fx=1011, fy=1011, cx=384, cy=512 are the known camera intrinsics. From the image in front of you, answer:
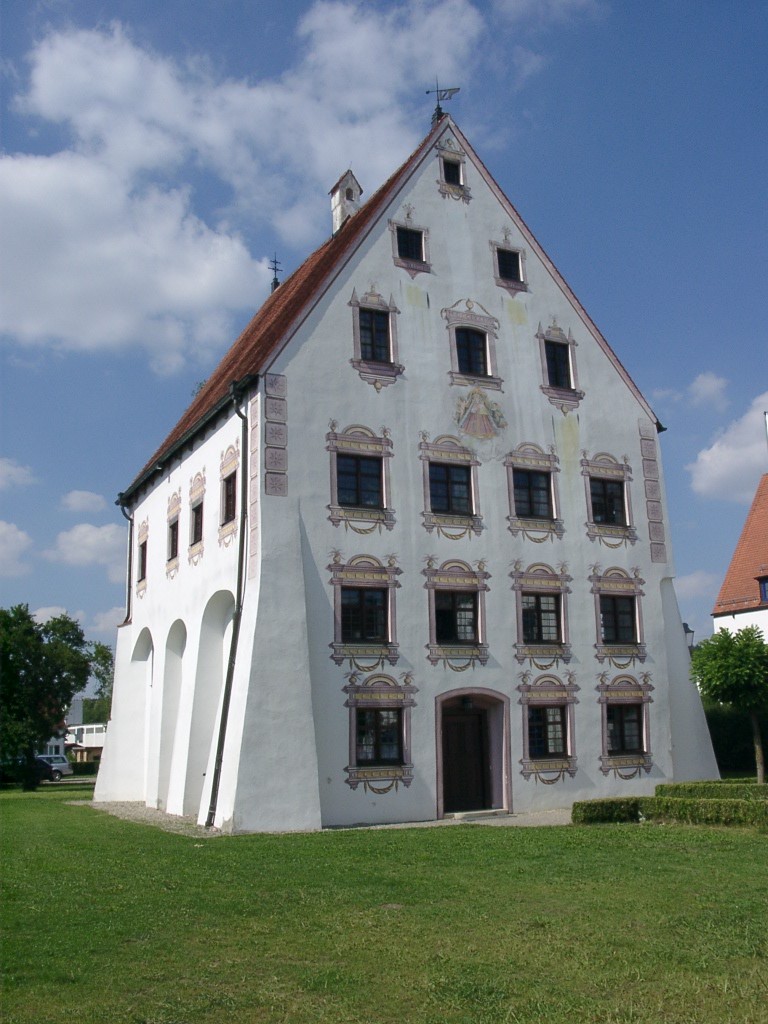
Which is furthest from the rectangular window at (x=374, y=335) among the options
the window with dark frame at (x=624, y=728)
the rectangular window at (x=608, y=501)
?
the window with dark frame at (x=624, y=728)

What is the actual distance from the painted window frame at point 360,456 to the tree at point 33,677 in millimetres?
31970

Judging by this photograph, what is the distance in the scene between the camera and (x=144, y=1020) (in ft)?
24.6

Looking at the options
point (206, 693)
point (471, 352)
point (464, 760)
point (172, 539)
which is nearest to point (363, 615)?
point (464, 760)

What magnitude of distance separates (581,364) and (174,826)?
17516mm

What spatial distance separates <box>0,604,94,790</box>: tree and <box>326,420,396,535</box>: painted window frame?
105 ft

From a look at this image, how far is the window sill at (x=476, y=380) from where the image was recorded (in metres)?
28.0

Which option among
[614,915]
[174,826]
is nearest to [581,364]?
[174,826]

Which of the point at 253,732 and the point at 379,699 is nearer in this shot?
the point at 253,732

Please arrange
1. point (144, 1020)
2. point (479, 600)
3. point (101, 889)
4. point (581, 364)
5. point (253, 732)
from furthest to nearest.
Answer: point (581, 364) < point (479, 600) < point (253, 732) < point (101, 889) < point (144, 1020)

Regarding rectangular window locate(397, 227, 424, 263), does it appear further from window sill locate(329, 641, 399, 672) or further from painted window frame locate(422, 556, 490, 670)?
window sill locate(329, 641, 399, 672)

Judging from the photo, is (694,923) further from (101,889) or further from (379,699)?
(379,699)

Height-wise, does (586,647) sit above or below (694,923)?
above

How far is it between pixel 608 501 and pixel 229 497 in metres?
11.2

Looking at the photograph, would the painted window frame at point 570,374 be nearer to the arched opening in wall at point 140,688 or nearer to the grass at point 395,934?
the grass at point 395,934
